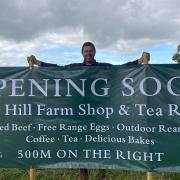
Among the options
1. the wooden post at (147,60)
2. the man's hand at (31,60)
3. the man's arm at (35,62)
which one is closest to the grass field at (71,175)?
the wooden post at (147,60)

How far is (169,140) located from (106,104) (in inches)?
39.7

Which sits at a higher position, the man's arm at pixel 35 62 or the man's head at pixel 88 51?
the man's head at pixel 88 51

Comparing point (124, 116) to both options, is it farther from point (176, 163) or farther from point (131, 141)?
point (176, 163)

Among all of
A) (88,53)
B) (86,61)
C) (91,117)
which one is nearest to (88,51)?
(88,53)

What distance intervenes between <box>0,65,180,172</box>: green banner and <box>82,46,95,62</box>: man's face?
0.65 feet

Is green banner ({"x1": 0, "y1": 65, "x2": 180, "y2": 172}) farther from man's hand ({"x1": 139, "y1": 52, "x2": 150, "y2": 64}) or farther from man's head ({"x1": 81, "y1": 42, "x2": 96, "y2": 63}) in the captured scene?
man's head ({"x1": 81, "y1": 42, "x2": 96, "y2": 63})

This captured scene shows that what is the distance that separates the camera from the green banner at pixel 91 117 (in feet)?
18.9

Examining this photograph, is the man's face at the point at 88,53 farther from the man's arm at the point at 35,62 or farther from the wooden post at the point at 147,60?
the wooden post at the point at 147,60

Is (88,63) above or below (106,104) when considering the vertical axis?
above

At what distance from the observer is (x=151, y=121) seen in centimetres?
575

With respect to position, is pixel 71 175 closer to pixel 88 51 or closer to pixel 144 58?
pixel 88 51

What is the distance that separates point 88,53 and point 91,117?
0.94 metres

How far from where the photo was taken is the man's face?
238 inches

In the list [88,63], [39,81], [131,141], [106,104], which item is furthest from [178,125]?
Answer: [39,81]
